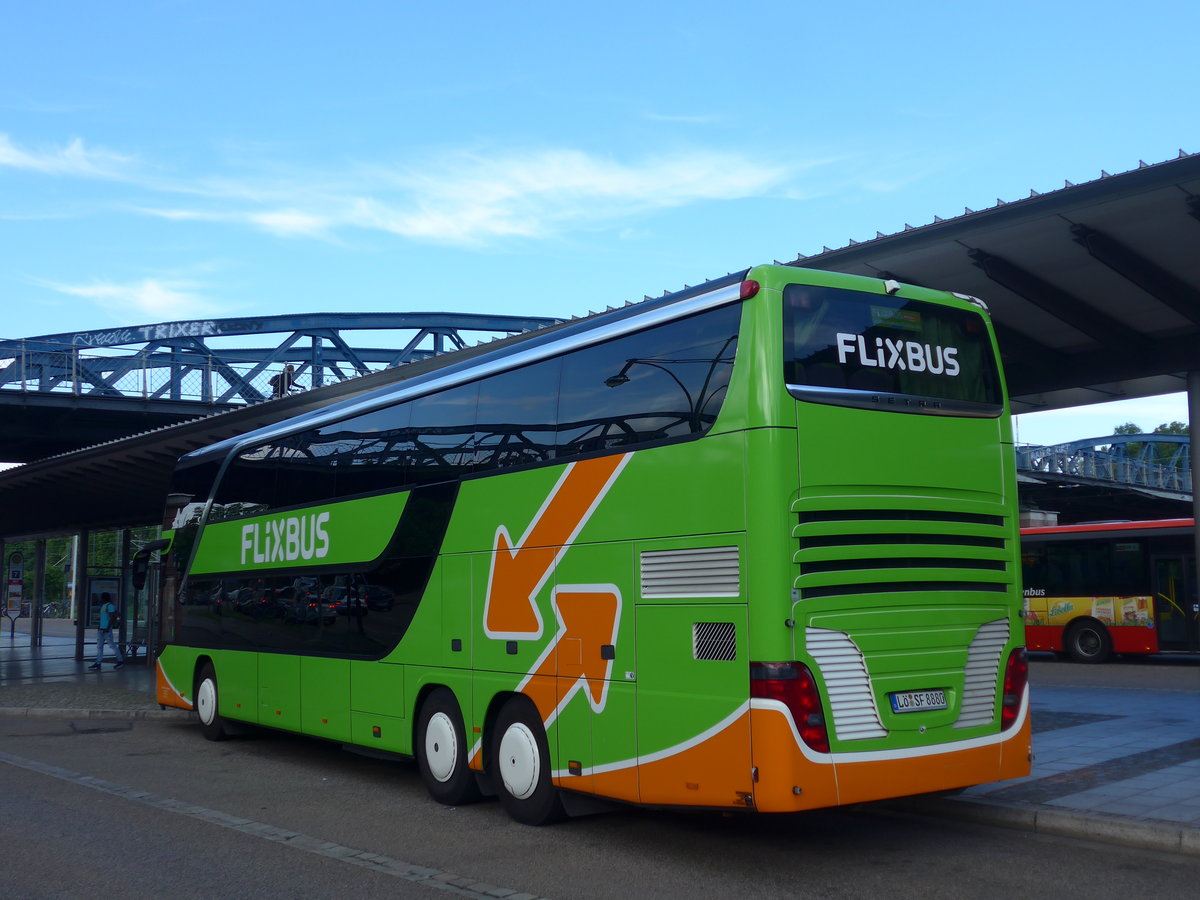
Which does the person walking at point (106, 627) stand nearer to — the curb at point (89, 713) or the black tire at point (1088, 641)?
the curb at point (89, 713)

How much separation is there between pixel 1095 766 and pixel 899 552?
4.28 meters

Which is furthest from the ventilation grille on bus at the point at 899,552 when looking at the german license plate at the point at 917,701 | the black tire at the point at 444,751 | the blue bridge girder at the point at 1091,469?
the blue bridge girder at the point at 1091,469

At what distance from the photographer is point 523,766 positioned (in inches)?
370

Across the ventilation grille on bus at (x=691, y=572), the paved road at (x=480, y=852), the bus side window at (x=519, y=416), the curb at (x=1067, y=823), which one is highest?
the bus side window at (x=519, y=416)

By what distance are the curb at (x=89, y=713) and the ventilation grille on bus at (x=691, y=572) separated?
12.6 meters

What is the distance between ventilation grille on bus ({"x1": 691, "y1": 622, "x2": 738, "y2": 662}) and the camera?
756 cm

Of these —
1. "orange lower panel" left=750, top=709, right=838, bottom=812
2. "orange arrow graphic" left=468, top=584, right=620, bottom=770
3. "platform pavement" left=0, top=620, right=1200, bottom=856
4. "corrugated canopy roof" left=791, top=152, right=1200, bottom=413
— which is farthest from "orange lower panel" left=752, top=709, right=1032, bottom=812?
"corrugated canopy roof" left=791, top=152, right=1200, bottom=413

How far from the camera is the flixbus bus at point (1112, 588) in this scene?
25.1m

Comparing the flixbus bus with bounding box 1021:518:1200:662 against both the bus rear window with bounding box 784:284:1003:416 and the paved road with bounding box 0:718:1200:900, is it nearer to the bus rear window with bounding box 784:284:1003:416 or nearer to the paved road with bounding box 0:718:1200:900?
the paved road with bounding box 0:718:1200:900

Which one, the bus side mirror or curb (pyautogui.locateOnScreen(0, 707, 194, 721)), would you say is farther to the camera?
curb (pyautogui.locateOnScreen(0, 707, 194, 721))

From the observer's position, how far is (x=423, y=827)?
9.33 meters

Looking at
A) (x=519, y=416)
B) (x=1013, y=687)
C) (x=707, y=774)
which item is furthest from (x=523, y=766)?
(x=1013, y=687)

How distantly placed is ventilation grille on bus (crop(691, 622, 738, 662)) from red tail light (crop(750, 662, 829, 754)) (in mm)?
260

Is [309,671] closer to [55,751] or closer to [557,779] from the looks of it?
[55,751]
